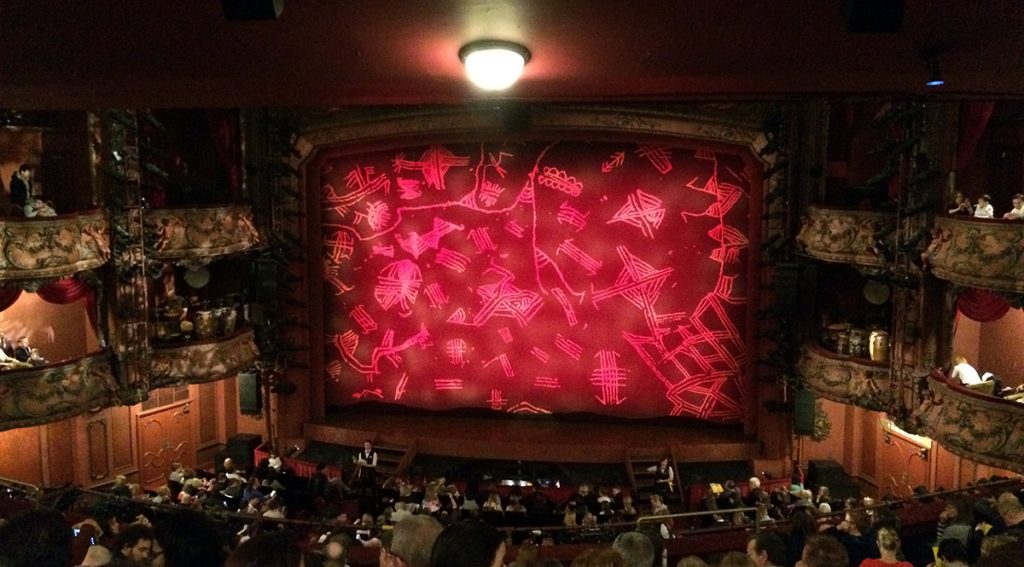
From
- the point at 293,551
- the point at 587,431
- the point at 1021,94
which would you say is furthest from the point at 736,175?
the point at 293,551

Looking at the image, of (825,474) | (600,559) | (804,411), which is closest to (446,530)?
(600,559)

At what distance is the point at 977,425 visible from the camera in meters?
8.83

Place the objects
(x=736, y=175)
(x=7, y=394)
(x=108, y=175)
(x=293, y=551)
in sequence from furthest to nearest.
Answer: (x=736, y=175), (x=108, y=175), (x=7, y=394), (x=293, y=551)

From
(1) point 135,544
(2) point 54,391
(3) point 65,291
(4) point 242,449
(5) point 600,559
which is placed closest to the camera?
(5) point 600,559

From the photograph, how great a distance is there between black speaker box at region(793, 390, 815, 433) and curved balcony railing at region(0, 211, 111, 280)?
9.42 meters

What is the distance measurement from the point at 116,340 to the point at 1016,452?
421 inches

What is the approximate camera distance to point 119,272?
36.0 ft

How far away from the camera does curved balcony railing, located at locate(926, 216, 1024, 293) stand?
27.8ft

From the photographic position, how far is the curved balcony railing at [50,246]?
31.1ft

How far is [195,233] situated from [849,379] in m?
8.96

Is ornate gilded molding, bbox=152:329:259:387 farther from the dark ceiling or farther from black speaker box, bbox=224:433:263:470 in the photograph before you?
the dark ceiling

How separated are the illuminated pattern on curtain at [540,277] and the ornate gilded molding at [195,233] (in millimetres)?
1899

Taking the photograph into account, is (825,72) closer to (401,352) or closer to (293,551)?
(293,551)

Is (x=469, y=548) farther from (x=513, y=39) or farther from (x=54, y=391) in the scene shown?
(x=54, y=391)
